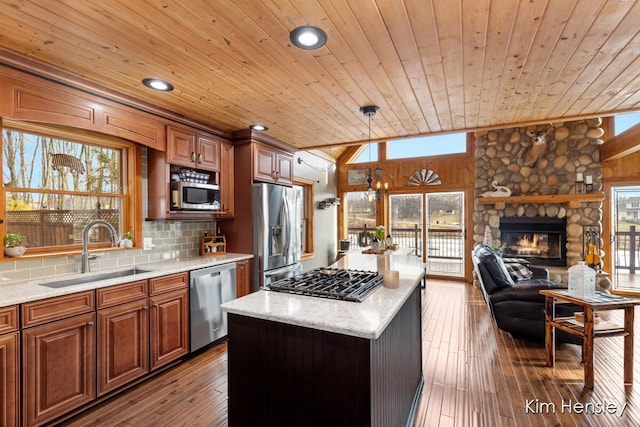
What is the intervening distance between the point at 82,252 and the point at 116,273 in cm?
34

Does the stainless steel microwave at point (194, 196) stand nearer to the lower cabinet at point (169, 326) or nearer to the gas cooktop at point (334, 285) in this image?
the lower cabinet at point (169, 326)

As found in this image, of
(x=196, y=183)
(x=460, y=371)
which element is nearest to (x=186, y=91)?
(x=196, y=183)

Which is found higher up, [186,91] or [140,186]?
[186,91]

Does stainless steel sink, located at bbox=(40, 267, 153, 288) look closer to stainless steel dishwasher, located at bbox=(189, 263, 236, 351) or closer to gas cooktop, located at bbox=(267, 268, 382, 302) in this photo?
stainless steel dishwasher, located at bbox=(189, 263, 236, 351)

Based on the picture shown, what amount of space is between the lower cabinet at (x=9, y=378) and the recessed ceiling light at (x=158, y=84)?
1908mm

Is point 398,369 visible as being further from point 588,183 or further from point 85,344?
point 588,183

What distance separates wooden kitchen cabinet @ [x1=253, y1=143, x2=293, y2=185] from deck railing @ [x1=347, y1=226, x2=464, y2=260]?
9.73 ft

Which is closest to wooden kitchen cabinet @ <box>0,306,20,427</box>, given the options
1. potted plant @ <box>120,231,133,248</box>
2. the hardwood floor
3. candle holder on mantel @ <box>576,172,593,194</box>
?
the hardwood floor

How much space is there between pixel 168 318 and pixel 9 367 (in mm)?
1077

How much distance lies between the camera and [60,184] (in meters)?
2.70

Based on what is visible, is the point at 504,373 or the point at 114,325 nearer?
the point at 114,325

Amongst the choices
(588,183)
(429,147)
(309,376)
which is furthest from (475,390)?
(429,147)

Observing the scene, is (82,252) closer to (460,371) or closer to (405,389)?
(405,389)

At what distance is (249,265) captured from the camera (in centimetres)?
389
